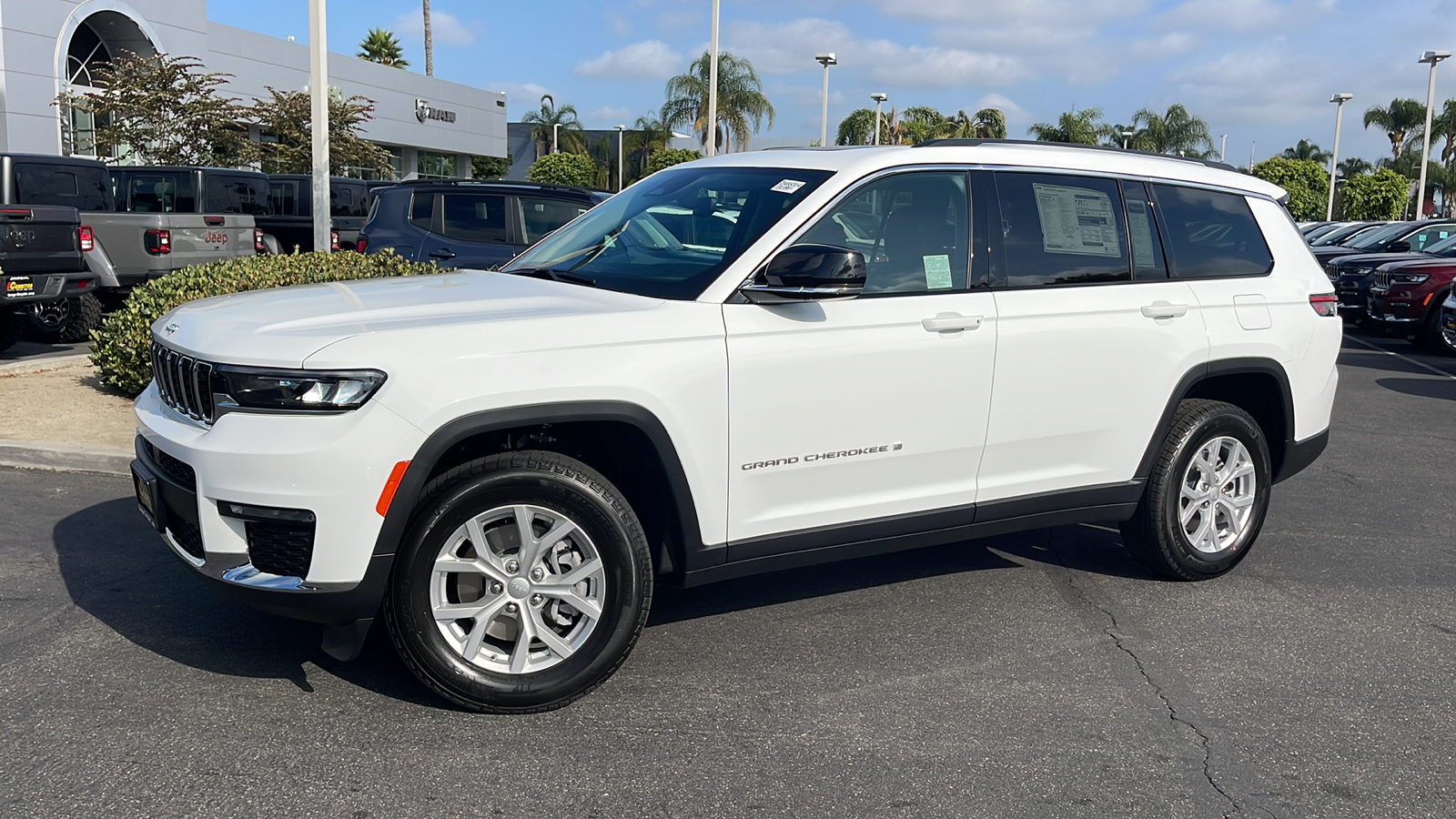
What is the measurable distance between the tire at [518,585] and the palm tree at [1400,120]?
68.6 m

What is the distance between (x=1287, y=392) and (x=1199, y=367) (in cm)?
64

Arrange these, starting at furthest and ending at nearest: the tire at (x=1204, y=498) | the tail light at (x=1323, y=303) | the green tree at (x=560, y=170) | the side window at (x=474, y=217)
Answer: the green tree at (x=560, y=170) < the side window at (x=474, y=217) < the tail light at (x=1323, y=303) < the tire at (x=1204, y=498)

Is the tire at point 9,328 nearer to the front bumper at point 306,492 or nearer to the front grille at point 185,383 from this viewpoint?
the front grille at point 185,383

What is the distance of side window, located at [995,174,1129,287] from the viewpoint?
4832 mm

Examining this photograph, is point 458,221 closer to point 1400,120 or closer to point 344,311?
point 344,311

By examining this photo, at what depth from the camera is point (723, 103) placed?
49.0 m

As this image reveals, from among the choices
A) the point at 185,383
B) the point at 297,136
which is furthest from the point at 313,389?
the point at 297,136

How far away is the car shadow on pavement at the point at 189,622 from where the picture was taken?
4.24 meters

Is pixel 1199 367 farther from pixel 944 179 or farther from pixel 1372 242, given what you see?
pixel 1372 242

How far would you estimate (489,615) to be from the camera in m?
3.91

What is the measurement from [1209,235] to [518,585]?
3.50 meters

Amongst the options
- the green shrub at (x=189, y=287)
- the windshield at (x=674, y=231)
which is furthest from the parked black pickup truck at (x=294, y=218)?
the windshield at (x=674, y=231)

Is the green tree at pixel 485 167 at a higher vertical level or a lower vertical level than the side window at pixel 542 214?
higher

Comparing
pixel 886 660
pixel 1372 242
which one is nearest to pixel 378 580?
pixel 886 660
